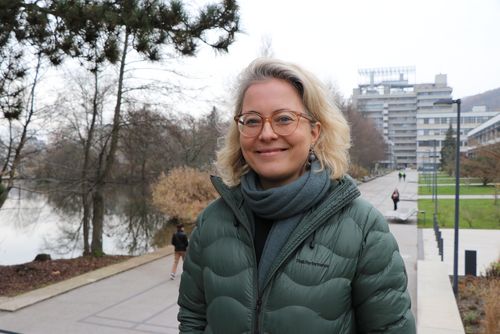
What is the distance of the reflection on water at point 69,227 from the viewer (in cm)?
1600

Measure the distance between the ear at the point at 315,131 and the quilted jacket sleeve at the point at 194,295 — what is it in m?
0.58

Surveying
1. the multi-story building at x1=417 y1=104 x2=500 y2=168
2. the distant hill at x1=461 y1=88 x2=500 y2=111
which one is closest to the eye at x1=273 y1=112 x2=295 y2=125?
the multi-story building at x1=417 y1=104 x2=500 y2=168

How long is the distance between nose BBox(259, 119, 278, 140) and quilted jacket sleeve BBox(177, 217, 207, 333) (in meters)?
0.50

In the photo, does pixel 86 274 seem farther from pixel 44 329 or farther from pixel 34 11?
pixel 34 11

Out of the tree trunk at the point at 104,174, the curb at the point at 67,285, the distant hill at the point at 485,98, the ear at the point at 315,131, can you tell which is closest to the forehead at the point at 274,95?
the ear at the point at 315,131

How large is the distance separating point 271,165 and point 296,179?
12 centimetres

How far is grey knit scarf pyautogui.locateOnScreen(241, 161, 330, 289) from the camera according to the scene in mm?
1474

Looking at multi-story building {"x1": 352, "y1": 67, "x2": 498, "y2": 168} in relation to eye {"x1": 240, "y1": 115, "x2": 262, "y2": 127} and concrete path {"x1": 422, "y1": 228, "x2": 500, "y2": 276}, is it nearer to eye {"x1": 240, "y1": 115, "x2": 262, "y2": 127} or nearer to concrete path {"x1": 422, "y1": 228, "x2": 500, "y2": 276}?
concrete path {"x1": 422, "y1": 228, "x2": 500, "y2": 276}

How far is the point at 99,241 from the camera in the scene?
14367 millimetres

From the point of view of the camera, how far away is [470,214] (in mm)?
23750

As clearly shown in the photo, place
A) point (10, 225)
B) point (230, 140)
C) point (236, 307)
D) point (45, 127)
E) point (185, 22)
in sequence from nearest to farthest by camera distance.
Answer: point (236, 307) → point (230, 140) → point (185, 22) → point (45, 127) → point (10, 225)

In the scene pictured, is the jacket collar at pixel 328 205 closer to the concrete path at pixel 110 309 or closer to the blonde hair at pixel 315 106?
the blonde hair at pixel 315 106

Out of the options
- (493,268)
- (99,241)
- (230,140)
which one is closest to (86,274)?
(99,241)

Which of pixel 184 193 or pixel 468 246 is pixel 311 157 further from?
pixel 184 193
